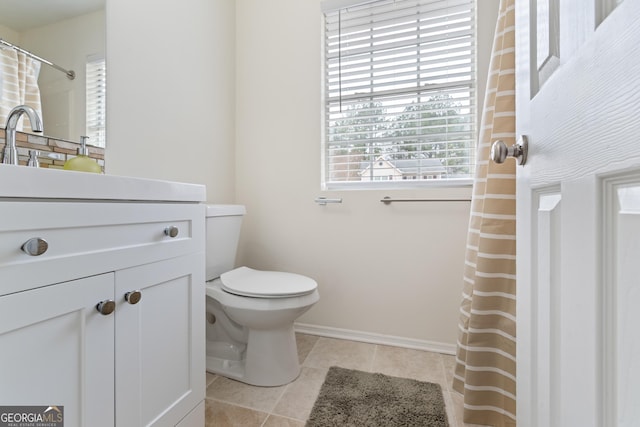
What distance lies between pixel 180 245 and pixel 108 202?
10.6 inches

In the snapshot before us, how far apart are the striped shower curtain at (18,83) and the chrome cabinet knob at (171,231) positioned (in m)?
0.65

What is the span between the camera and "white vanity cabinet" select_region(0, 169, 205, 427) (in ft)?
1.83

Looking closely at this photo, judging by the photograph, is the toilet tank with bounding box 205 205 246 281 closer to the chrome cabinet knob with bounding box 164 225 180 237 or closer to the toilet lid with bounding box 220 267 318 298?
the toilet lid with bounding box 220 267 318 298

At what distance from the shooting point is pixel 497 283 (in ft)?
3.70

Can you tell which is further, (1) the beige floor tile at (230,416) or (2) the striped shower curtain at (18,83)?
(1) the beige floor tile at (230,416)

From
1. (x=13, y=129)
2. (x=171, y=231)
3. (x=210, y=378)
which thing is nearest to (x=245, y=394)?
(x=210, y=378)

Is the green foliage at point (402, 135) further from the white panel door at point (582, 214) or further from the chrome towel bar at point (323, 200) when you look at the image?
the white panel door at point (582, 214)

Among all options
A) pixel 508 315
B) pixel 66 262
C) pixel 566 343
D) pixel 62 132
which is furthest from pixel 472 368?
pixel 62 132

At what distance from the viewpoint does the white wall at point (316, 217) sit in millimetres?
1696

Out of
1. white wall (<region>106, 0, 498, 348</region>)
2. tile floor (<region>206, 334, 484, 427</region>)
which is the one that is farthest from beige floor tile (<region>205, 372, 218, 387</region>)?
white wall (<region>106, 0, 498, 348</region>)

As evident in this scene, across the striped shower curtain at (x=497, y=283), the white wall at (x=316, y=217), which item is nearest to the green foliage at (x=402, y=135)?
the white wall at (x=316, y=217)

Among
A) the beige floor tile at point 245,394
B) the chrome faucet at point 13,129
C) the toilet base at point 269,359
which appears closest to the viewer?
the chrome faucet at point 13,129

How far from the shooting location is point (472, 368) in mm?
1154
